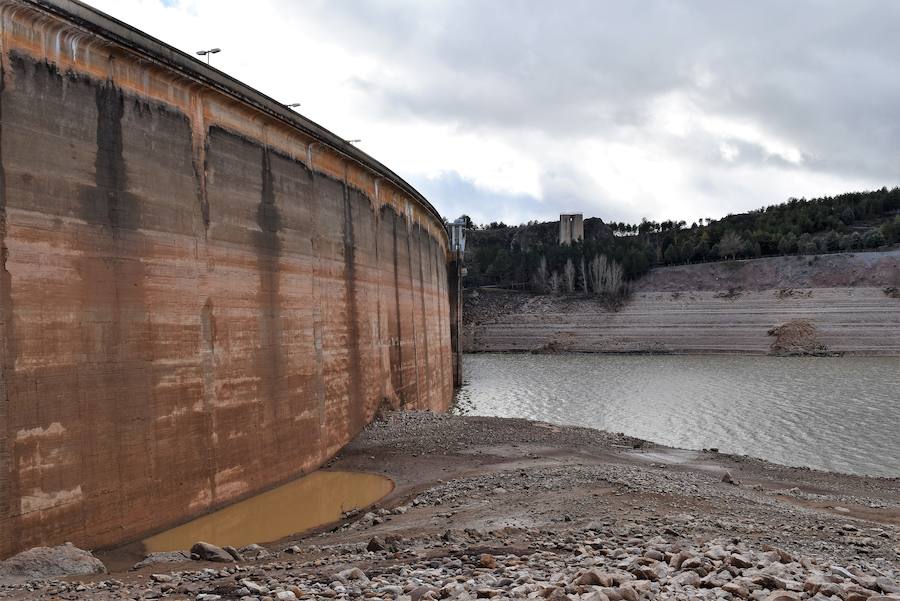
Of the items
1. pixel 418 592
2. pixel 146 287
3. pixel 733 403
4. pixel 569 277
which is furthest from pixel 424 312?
pixel 569 277

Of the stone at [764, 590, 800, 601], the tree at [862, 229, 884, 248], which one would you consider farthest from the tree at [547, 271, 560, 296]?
the stone at [764, 590, 800, 601]

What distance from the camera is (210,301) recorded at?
10602 mm

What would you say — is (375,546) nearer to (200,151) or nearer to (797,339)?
(200,151)

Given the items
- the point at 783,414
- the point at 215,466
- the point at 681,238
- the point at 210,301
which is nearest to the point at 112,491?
the point at 215,466

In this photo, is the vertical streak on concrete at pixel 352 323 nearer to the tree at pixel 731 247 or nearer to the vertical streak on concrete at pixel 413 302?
the vertical streak on concrete at pixel 413 302

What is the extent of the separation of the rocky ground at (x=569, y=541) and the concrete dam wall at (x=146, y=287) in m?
1.35

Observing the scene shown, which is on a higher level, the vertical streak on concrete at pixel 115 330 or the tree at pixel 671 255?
the tree at pixel 671 255

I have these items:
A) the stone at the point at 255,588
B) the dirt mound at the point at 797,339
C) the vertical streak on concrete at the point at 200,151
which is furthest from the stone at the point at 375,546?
the dirt mound at the point at 797,339

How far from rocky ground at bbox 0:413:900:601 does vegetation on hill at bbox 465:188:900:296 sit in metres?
49.3

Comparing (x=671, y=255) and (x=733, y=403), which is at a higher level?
(x=671, y=255)

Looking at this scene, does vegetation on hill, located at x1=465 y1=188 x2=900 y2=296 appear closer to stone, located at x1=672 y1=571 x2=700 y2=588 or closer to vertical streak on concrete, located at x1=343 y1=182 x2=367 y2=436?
vertical streak on concrete, located at x1=343 y1=182 x2=367 y2=436

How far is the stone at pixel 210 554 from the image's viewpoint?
7.38m

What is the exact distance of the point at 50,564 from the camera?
6.96m

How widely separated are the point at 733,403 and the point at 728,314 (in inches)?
1215
